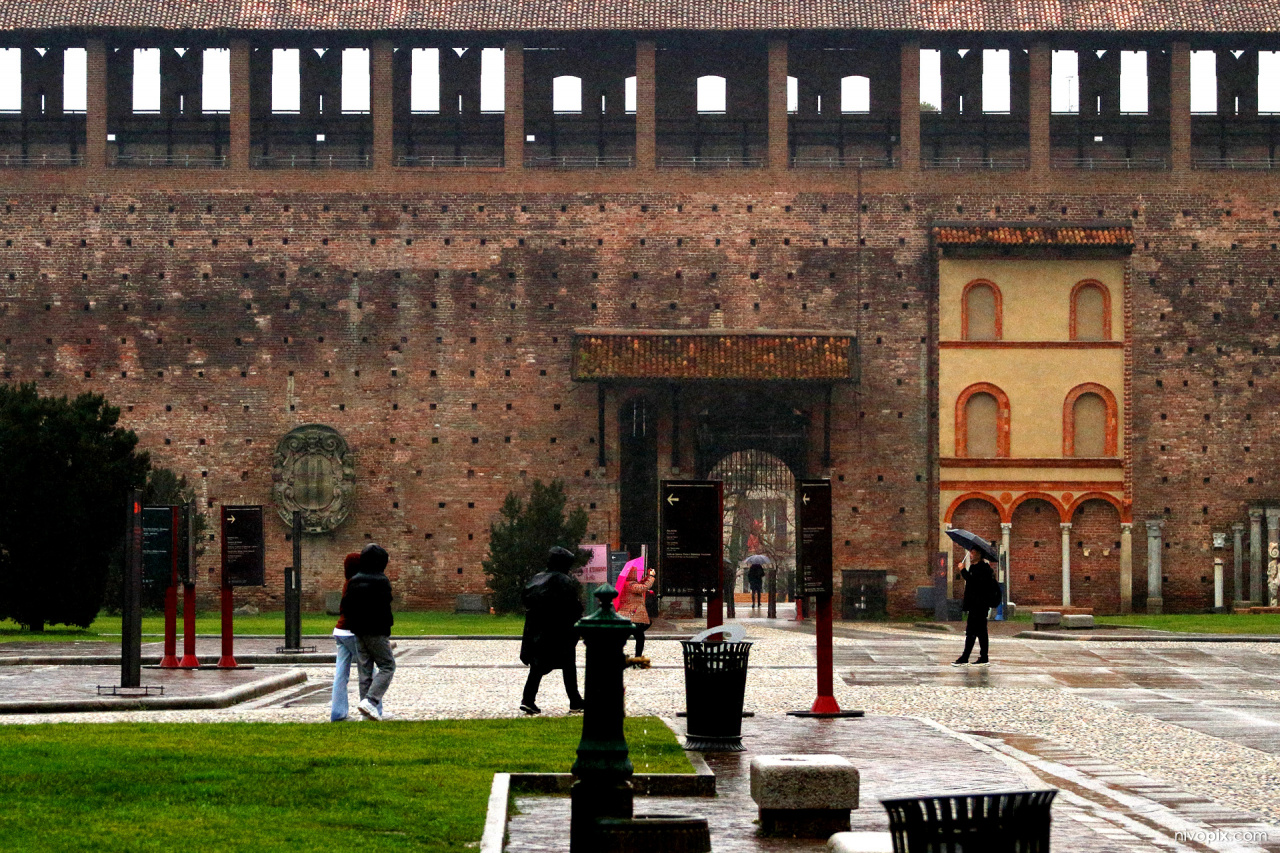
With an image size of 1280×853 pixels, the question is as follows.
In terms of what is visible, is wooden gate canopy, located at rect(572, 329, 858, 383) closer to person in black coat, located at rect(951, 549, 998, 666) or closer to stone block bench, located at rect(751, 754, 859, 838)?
person in black coat, located at rect(951, 549, 998, 666)

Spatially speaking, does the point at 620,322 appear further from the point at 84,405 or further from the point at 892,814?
the point at 892,814

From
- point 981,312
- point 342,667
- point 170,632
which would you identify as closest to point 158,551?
point 170,632

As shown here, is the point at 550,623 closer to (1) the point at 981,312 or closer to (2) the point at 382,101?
(1) the point at 981,312

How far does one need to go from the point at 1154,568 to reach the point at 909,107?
1117 cm

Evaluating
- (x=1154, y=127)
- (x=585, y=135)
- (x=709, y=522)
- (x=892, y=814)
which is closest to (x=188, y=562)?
(x=709, y=522)

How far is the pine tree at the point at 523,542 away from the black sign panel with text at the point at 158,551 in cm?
1771

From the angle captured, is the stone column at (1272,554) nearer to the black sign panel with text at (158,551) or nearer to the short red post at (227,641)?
the short red post at (227,641)

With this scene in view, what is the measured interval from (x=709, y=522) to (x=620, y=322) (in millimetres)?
27589

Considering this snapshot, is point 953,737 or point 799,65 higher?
point 799,65

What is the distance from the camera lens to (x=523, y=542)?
132 ft

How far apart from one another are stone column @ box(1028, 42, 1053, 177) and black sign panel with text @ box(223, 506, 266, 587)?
24.6m

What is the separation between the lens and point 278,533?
43.9 m

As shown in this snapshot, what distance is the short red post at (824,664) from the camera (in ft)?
52.2

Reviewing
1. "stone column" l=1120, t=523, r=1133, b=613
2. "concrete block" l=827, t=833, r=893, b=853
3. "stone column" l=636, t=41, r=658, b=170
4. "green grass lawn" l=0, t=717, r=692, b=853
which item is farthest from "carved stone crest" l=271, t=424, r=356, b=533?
"concrete block" l=827, t=833, r=893, b=853
